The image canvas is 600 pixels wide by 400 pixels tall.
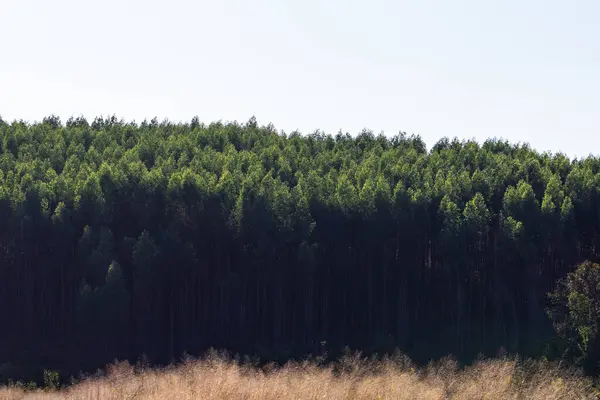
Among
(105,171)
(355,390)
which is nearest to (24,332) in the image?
(105,171)

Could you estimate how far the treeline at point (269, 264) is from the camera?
154 feet

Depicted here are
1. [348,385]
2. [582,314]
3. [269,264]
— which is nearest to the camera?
[348,385]

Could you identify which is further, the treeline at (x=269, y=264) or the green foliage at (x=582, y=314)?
the treeline at (x=269, y=264)

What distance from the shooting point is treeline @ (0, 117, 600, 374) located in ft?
154

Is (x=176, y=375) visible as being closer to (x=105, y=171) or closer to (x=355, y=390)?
(x=355, y=390)

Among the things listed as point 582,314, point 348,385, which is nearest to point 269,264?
point 582,314

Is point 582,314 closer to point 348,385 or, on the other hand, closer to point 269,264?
point 269,264

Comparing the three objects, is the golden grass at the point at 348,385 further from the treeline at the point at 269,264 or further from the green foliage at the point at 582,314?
the treeline at the point at 269,264

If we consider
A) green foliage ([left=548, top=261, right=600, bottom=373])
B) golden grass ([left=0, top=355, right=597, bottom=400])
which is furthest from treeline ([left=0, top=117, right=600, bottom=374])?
golden grass ([left=0, top=355, right=597, bottom=400])

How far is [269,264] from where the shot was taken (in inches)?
1911

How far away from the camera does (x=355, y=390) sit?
17344mm

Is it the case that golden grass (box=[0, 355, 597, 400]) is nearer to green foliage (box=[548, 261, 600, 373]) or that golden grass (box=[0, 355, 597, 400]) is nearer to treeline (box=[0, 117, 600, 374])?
green foliage (box=[548, 261, 600, 373])

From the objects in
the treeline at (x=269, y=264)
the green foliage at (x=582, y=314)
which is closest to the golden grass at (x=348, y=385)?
the green foliage at (x=582, y=314)

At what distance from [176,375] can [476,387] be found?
6.60 m
